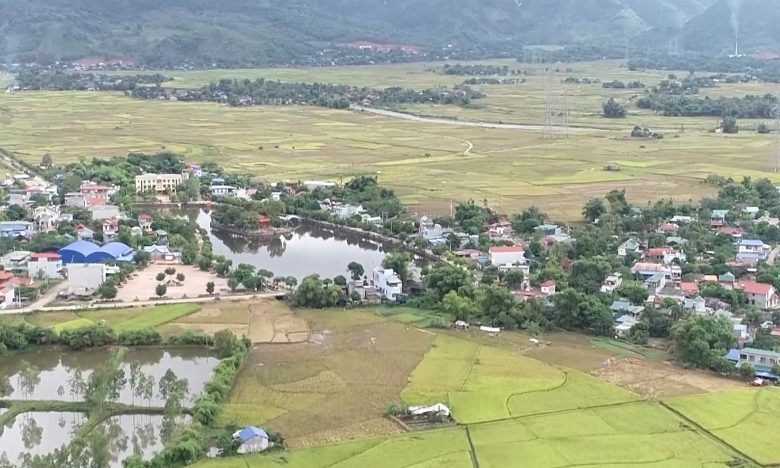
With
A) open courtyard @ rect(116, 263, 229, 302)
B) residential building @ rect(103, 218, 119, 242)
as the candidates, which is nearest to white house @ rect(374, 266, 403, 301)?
open courtyard @ rect(116, 263, 229, 302)

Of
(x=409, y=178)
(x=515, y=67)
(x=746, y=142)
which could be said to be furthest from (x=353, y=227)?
(x=515, y=67)

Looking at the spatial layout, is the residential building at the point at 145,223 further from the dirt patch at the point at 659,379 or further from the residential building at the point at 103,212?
the dirt patch at the point at 659,379

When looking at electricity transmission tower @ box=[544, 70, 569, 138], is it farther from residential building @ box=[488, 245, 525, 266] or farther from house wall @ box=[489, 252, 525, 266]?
house wall @ box=[489, 252, 525, 266]

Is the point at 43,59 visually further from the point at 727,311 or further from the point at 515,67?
the point at 727,311

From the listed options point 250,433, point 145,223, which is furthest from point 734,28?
point 250,433

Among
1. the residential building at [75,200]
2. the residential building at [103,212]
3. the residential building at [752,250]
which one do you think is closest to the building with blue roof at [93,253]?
the residential building at [103,212]

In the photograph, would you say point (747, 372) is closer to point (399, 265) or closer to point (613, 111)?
point (399, 265)
